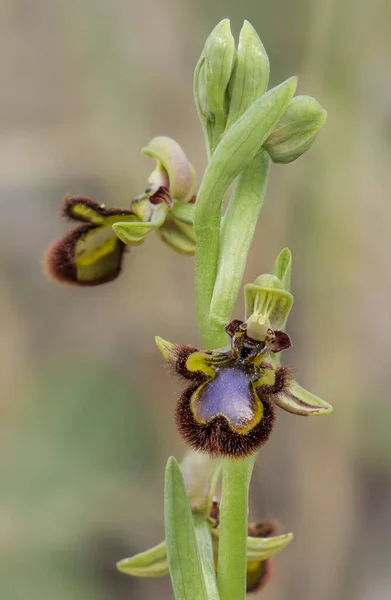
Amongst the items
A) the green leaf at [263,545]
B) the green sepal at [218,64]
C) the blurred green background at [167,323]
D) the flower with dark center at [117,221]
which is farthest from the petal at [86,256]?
the blurred green background at [167,323]

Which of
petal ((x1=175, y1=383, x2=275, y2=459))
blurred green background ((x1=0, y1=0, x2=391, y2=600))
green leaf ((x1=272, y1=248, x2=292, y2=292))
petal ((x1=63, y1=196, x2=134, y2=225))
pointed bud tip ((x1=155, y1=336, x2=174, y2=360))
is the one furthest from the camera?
blurred green background ((x1=0, y1=0, x2=391, y2=600))

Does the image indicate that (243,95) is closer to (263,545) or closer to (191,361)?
(191,361)

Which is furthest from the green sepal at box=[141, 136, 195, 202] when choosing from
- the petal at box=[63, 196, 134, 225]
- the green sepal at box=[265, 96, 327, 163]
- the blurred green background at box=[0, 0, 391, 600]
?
the blurred green background at box=[0, 0, 391, 600]

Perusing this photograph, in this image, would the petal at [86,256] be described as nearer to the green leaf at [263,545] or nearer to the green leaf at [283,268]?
the green leaf at [283,268]

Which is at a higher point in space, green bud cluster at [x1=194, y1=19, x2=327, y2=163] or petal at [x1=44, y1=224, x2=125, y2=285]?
green bud cluster at [x1=194, y1=19, x2=327, y2=163]

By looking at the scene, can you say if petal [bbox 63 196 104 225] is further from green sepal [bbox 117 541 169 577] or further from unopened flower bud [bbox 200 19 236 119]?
green sepal [bbox 117 541 169 577]

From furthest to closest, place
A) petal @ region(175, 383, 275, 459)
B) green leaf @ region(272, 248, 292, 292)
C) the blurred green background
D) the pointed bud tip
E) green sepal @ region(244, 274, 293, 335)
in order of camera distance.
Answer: the blurred green background < green leaf @ region(272, 248, 292, 292) < green sepal @ region(244, 274, 293, 335) < the pointed bud tip < petal @ region(175, 383, 275, 459)

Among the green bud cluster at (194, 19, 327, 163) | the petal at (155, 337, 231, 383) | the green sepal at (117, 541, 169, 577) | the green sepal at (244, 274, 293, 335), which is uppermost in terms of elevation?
the green bud cluster at (194, 19, 327, 163)
